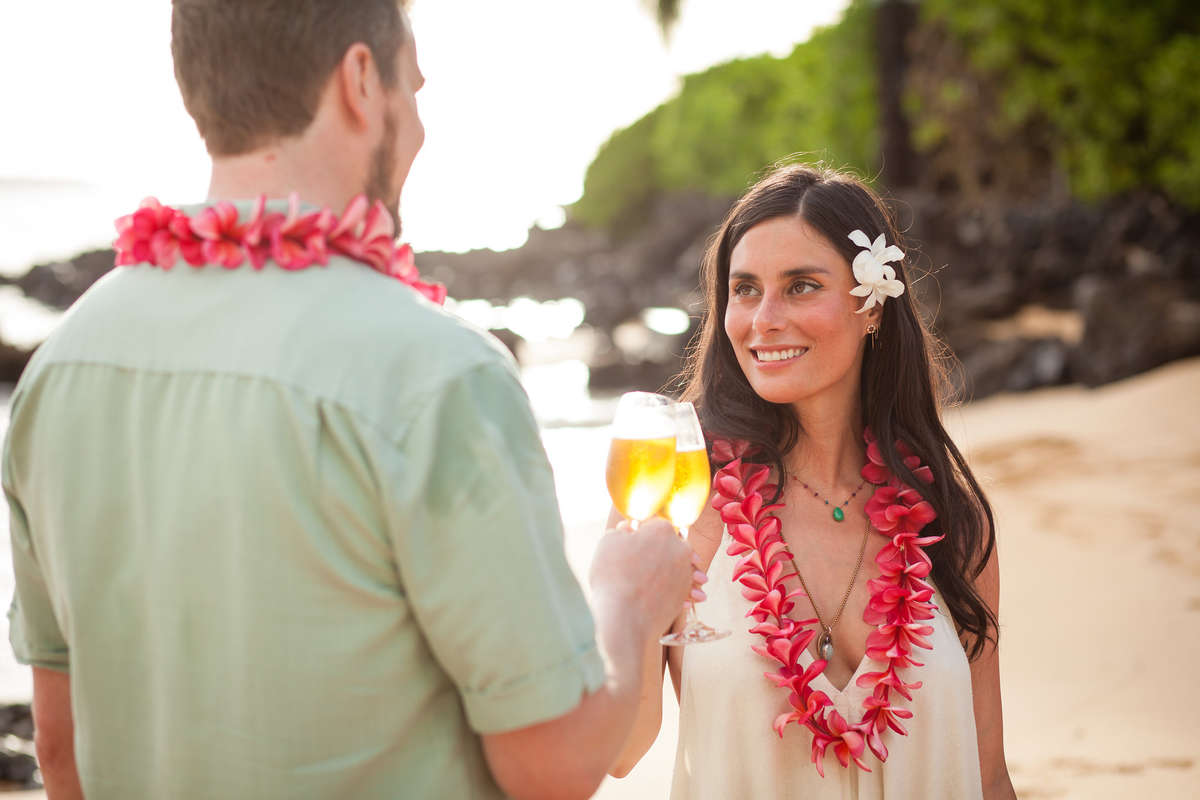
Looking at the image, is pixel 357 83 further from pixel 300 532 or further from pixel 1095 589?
pixel 1095 589

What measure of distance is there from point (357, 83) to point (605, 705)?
0.91 m

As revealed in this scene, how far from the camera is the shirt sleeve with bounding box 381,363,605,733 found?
53.2 inches

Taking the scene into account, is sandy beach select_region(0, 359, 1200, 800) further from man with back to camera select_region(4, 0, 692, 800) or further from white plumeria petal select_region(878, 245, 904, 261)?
man with back to camera select_region(4, 0, 692, 800)

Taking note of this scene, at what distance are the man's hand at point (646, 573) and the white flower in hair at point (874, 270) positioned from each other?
1464mm

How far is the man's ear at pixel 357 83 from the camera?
4.77 feet

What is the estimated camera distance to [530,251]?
49.0m

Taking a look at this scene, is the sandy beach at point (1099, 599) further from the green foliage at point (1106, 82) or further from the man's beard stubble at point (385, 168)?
the green foliage at point (1106, 82)

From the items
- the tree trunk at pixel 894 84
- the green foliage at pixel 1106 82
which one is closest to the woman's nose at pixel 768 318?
the green foliage at pixel 1106 82

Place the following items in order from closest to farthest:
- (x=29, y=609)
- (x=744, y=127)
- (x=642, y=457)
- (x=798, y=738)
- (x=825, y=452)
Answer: (x=29, y=609) < (x=642, y=457) < (x=798, y=738) < (x=825, y=452) < (x=744, y=127)

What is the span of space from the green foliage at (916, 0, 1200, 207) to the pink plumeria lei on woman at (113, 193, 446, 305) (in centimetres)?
1505

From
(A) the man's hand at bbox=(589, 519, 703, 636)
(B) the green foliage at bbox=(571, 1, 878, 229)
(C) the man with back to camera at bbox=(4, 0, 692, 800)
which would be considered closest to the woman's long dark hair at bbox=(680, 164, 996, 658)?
(A) the man's hand at bbox=(589, 519, 703, 636)


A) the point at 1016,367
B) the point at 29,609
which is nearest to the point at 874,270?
the point at 29,609

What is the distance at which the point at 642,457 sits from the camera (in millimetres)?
2076

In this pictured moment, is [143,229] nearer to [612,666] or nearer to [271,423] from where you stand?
[271,423]
